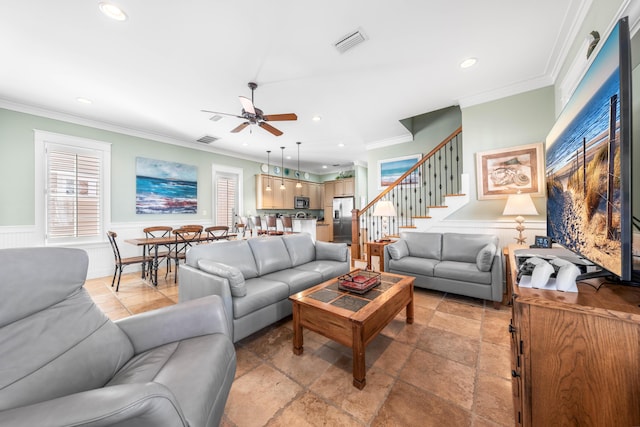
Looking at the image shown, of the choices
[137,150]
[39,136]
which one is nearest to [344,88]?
[137,150]

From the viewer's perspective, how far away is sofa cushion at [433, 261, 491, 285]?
2.71 metres

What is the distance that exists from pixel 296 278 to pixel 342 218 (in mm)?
5636

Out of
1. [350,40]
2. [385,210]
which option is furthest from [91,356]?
[385,210]

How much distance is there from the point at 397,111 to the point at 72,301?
434cm

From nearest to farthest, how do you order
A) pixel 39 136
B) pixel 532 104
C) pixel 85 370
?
pixel 85 370
pixel 532 104
pixel 39 136

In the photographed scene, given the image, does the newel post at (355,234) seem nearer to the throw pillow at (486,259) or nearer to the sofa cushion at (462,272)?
the sofa cushion at (462,272)

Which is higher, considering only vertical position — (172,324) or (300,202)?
(300,202)

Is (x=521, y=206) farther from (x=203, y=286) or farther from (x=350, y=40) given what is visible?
(x=203, y=286)

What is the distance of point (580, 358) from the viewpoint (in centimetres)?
85

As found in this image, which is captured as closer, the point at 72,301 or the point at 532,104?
the point at 72,301

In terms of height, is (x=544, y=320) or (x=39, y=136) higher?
(x=39, y=136)

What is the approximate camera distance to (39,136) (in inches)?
146

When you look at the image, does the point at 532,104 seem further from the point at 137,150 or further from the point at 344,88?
the point at 137,150

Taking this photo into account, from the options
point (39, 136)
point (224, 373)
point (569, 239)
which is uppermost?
point (39, 136)
